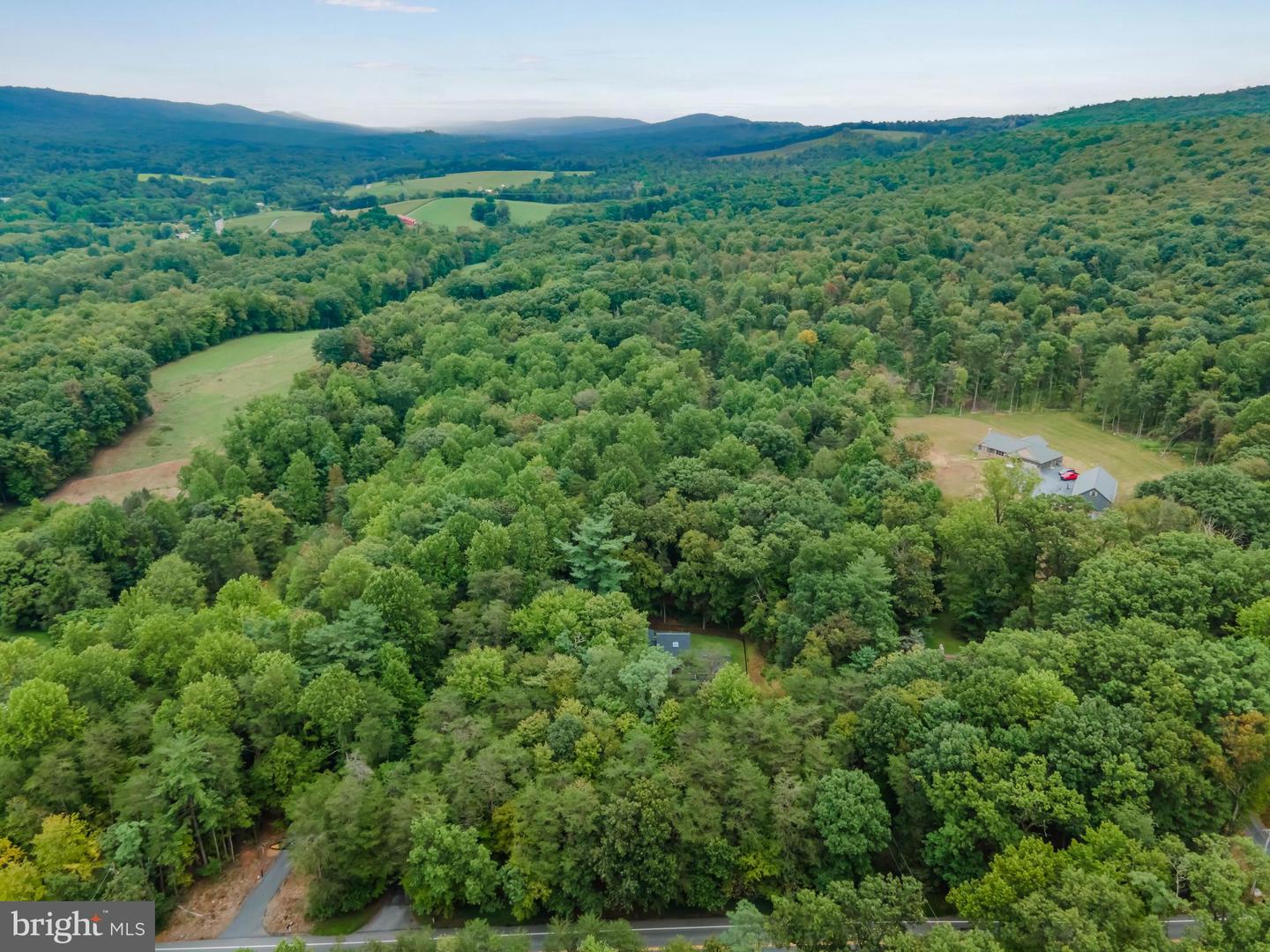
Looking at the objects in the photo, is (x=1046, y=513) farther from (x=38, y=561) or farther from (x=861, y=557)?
(x=38, y=561)

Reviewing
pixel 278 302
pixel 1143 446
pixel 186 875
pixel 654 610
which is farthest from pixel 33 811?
pixel 278 302

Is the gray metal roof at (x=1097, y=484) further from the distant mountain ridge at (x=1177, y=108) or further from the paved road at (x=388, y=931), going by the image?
the distant mountain ridge at (x=1177, y=108)

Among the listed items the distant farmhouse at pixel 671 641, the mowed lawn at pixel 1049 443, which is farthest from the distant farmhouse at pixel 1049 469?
the distant farmhouse at pixel 671 641

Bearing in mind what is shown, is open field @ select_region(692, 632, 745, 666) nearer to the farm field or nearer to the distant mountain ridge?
the farm field

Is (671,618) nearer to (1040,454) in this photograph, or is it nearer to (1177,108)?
(1040,454)

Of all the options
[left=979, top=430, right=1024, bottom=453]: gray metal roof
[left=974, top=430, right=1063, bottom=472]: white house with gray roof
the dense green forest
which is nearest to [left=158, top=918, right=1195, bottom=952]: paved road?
the dense green forest
